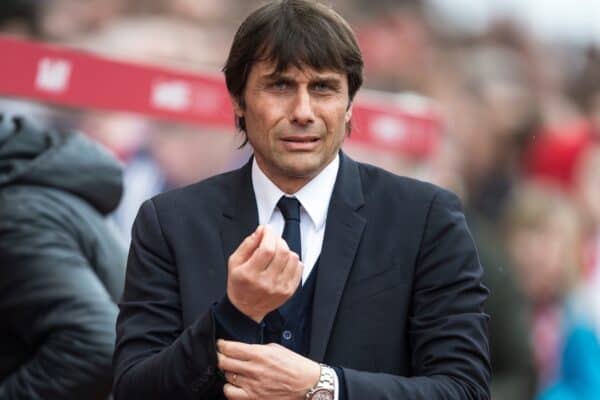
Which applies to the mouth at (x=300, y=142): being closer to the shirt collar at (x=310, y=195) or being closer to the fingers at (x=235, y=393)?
the shirt collar at (x=310, y=195)

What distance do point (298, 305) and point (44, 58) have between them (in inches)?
91.0

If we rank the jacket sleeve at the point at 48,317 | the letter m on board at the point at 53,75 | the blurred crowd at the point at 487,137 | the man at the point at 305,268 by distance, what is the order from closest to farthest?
the man at the point at 305,268 < the jacket sleeve at the point at 48,317 < the letter m on board at the point at 53,75 < the blurred crowd at the point at 487,137

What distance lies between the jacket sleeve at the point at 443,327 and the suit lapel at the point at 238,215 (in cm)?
36

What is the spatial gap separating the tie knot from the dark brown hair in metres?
0.25

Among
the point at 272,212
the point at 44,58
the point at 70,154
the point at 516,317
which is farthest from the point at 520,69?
the point at 272,212

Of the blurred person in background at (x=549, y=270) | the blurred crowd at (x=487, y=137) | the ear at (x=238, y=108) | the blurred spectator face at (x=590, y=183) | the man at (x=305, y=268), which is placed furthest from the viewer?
the blurred spectator face at (x=590, y=183)

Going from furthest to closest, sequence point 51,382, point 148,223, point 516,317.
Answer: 1. point 516,317
2. point 51,382
3. point 148,223

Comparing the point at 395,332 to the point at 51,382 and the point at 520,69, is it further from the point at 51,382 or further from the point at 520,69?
the point at 520,69

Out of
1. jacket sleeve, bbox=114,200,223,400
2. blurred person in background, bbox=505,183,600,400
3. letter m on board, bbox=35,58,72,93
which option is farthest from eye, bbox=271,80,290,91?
blurred person in background, bbox=505,183,600,400

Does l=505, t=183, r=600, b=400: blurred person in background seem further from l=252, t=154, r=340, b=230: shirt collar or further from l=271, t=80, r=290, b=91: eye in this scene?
l=271, t=80, r=290, b=91: eye

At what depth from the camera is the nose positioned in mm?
3076

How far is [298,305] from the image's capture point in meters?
3.09

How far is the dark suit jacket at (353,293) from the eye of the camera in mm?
2975

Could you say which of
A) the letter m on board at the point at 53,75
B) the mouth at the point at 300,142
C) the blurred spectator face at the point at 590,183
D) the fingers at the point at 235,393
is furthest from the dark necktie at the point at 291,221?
the blurred spectator face at the point at 590,183
